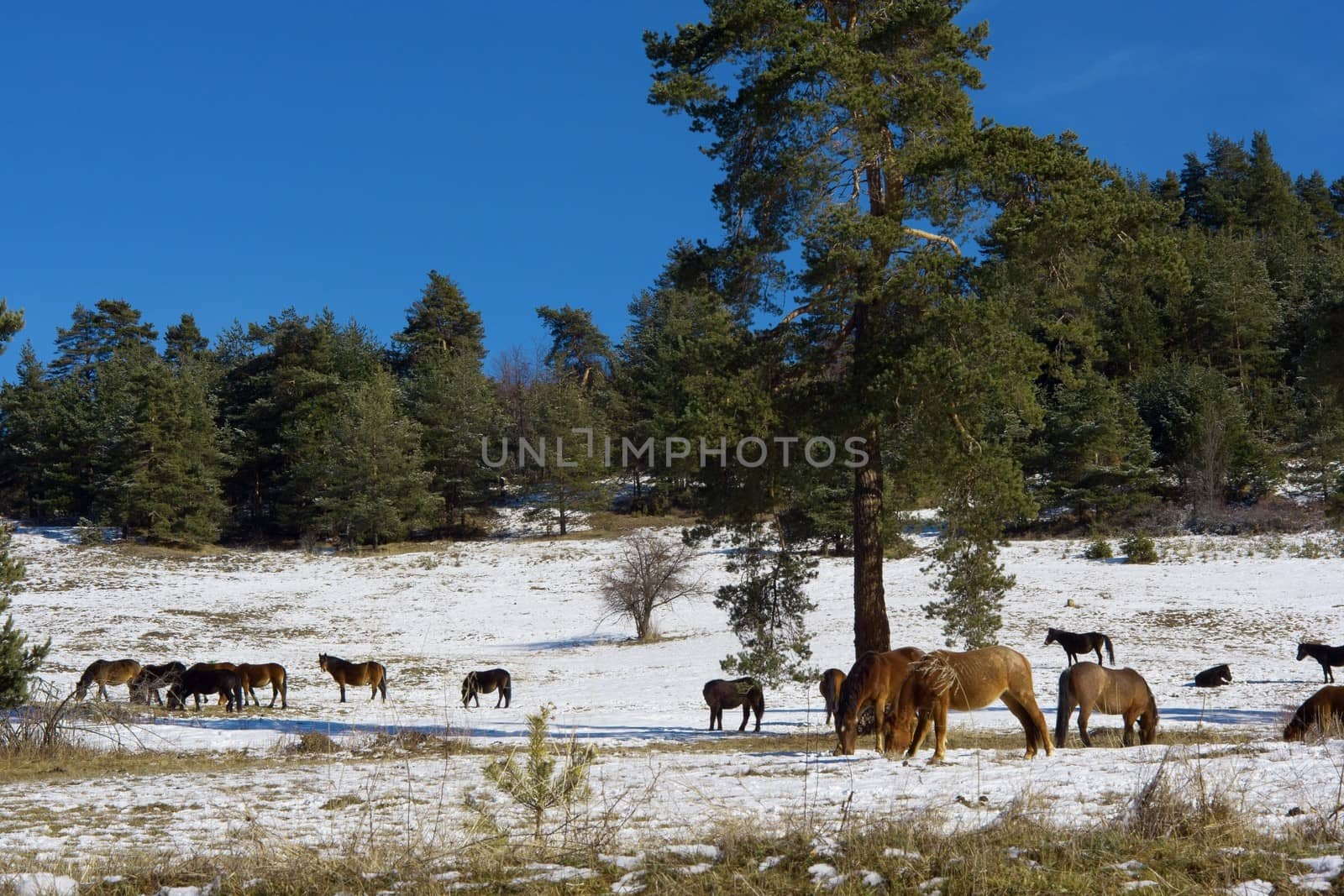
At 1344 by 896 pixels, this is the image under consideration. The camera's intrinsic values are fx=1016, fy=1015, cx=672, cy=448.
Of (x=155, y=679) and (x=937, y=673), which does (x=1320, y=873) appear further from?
(x=155, y=679)

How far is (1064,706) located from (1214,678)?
12852 mm

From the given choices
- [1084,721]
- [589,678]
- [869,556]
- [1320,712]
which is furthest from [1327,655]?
[589,678]

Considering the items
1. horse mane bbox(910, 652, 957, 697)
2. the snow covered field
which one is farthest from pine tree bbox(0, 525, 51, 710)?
horse mane bbox(910, 652, 957, 697)

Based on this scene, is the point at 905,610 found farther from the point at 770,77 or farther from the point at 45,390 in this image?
the point at 45,390

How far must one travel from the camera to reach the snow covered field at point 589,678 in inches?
283

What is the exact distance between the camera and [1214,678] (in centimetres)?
2116

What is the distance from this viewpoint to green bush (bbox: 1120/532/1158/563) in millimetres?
40562

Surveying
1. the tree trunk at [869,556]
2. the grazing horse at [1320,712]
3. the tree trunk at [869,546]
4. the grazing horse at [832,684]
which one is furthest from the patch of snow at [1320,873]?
the grazing horse at [832,684]

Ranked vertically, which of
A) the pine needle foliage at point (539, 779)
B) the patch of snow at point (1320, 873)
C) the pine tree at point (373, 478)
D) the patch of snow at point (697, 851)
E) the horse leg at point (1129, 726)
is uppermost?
the pine tree at point (373, 478)

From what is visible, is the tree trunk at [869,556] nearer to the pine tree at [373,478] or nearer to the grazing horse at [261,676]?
the grazing horse at [261,676]

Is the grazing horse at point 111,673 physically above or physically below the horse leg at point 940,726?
below

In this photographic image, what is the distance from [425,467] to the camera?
69.2m

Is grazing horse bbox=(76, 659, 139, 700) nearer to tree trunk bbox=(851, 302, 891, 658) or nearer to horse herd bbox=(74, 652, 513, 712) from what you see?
horse herd bbox=(74, 652, 513, 712)

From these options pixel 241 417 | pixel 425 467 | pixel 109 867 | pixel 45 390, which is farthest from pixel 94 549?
pixel 109 867
